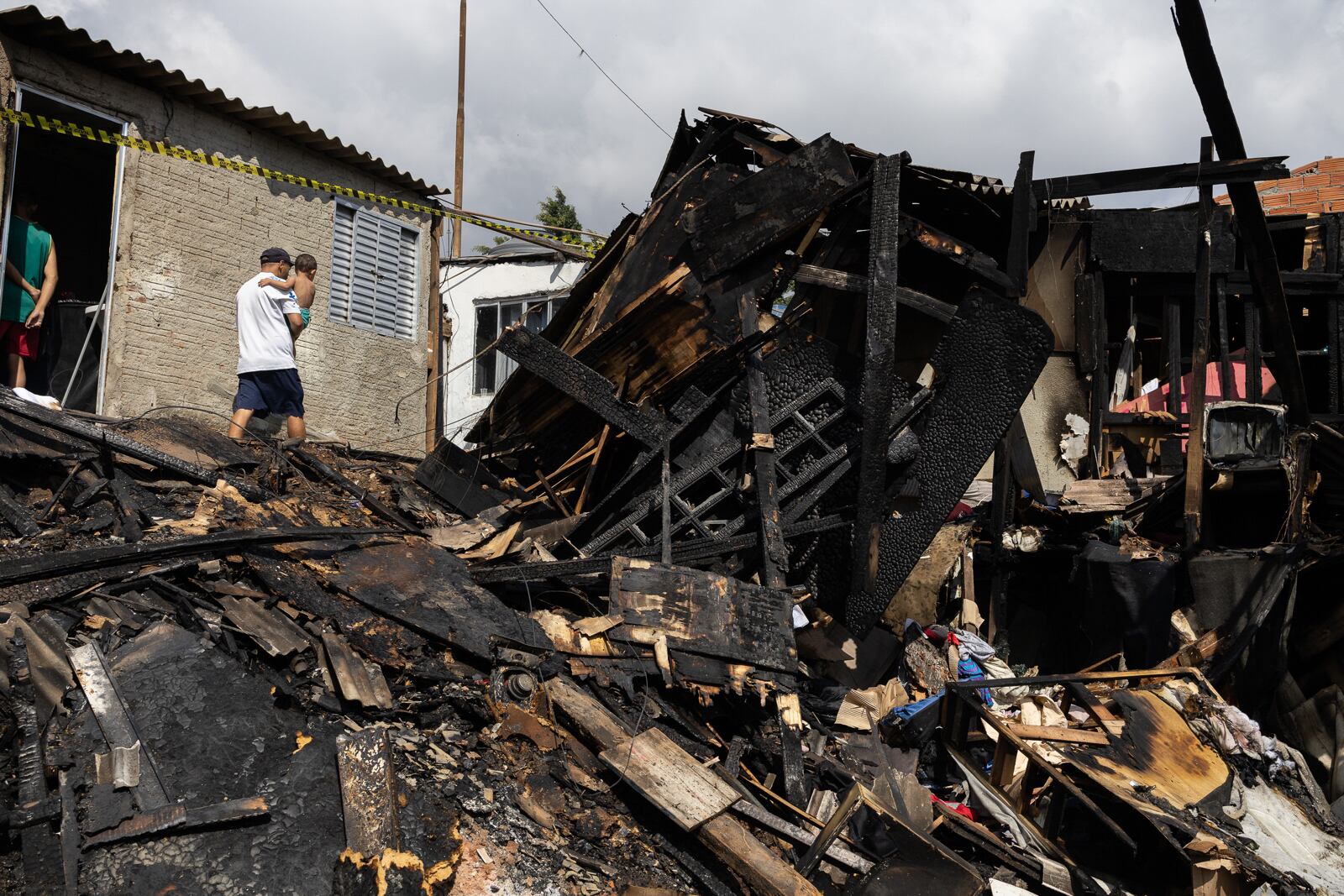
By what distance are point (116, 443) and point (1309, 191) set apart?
14.0 metres

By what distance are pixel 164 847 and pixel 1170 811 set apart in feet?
14.8

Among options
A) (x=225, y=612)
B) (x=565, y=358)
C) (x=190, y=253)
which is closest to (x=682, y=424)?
(x=565, y=358)

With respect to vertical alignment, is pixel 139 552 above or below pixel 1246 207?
below

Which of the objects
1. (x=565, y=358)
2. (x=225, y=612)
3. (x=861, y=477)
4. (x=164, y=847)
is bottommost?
(x=164, y=847)

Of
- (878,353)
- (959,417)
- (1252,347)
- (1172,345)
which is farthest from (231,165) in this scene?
(1252,347)

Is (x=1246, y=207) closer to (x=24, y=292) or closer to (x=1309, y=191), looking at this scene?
(x=1309, y=191)

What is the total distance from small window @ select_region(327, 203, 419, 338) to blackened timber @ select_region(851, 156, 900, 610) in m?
7.79

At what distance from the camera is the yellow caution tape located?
8.00 meters

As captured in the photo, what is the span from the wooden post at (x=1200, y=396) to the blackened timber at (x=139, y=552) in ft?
21.2

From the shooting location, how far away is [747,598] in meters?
5.28

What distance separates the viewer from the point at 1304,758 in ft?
21.9

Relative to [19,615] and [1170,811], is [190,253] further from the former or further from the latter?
[1170,811]

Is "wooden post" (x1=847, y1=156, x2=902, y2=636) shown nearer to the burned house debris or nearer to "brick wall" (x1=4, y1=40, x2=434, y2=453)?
the burned house debris

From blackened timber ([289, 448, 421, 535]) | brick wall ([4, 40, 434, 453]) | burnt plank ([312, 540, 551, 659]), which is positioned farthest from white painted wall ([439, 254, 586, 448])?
burnt plank ([312, 540, 551, 659])
